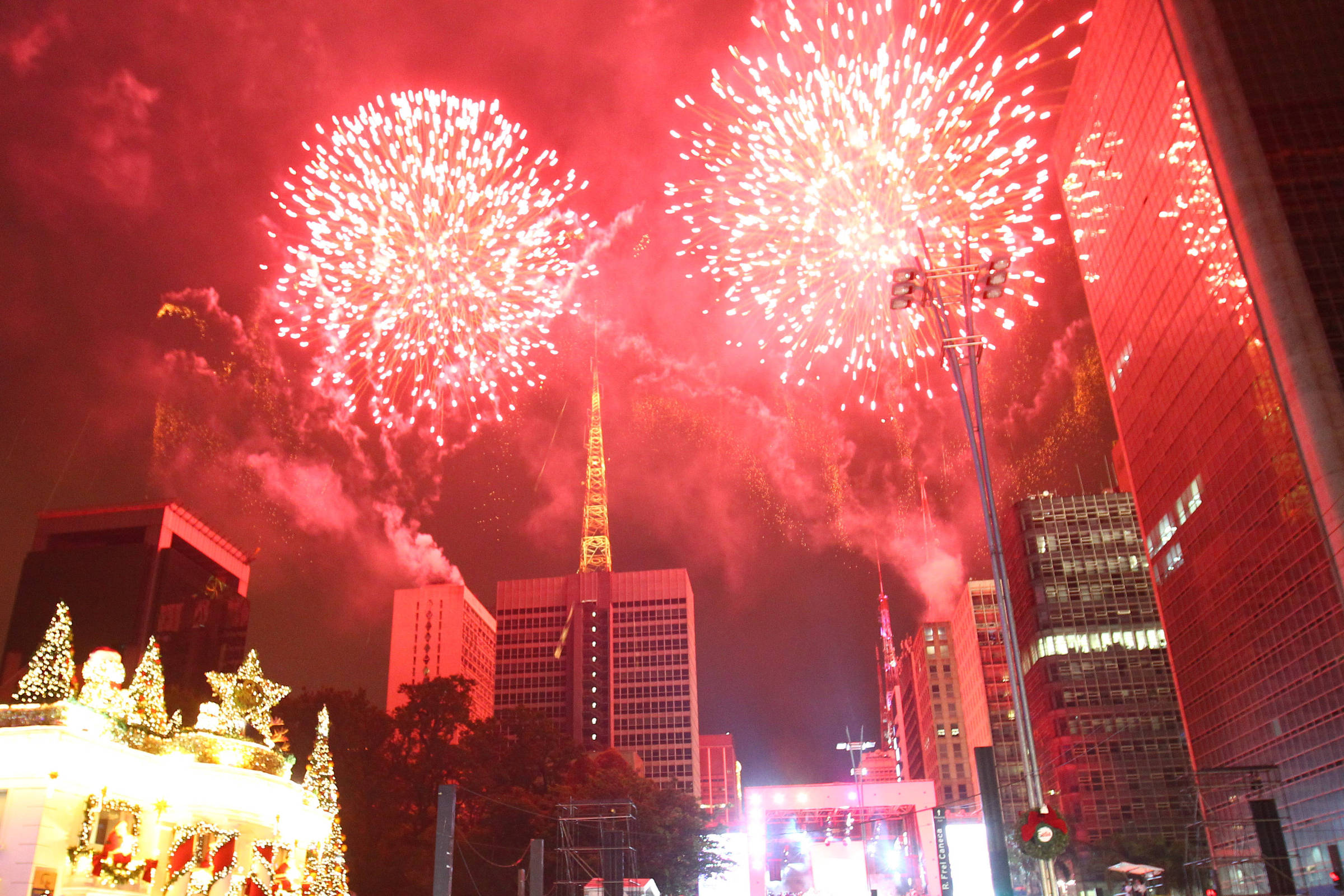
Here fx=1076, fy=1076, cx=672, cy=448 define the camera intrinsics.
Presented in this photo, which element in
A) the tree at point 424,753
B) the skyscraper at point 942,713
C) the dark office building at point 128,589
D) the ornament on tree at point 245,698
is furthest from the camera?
the skyscraper at point 942,713

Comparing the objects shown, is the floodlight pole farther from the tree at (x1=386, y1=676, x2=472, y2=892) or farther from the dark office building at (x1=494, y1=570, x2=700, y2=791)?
the dark office building at (x1=494, y1=570, x2=700, y2=791)

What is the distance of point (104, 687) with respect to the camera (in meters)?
21.3

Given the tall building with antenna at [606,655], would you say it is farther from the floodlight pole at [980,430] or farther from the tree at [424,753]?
the floodlight pole at [980,430]

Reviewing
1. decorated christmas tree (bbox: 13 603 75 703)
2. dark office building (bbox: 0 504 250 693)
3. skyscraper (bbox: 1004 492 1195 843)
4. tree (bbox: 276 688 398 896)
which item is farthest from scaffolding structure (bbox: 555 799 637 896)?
skyscraper (bbox: 1004 492 1195 843)

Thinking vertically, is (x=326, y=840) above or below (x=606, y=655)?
below

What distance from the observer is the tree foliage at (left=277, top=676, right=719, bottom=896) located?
147 feet

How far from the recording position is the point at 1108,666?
9375 cm

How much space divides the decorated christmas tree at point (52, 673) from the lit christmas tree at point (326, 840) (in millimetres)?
6816

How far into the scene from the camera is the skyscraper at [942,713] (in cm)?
14162

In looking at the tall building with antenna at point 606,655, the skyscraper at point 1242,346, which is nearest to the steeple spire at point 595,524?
the tall building with antenna at point 606,655

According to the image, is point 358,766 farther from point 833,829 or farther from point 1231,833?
point 1231,833

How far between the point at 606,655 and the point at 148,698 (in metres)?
133

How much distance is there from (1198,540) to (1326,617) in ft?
49.8

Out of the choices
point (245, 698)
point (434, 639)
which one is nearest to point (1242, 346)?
point (245, 698)
